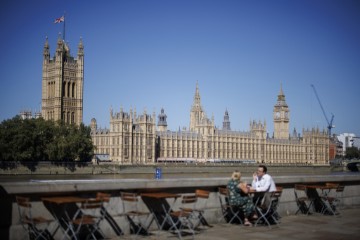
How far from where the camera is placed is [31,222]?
899 cm

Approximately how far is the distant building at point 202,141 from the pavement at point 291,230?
8319 cm

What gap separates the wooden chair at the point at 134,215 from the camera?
10.6 m

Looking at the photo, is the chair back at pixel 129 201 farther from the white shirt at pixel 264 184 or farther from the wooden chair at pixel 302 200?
the wooden chair at pixel 302 200

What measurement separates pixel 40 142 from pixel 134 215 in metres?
63.8

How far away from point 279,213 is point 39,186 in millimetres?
7144

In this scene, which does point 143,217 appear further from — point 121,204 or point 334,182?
point 334,182

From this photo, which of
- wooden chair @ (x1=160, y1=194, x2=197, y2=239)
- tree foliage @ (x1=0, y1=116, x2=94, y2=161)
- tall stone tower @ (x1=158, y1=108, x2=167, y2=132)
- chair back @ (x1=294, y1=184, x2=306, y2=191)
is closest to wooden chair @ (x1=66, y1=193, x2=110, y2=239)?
wooden chair @ (x1=160, y1=194, x2=197, y2=239)

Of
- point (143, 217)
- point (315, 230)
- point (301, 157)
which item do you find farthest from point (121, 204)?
point (301, 157)

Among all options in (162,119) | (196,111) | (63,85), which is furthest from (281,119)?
(63,85)

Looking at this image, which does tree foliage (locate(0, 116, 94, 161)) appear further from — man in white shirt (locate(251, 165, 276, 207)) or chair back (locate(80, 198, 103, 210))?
chair back (locate(80, 198, 103, 210))

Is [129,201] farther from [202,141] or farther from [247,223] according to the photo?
[202,141]

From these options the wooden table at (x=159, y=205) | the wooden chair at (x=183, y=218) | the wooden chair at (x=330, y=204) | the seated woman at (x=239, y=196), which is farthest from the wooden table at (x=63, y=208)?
the wooden chair at (x=330, y=204)

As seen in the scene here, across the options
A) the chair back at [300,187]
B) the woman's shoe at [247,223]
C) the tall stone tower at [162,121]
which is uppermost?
the tall stone tower at [162,121]

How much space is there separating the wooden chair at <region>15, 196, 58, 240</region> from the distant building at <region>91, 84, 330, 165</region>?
8592cm
